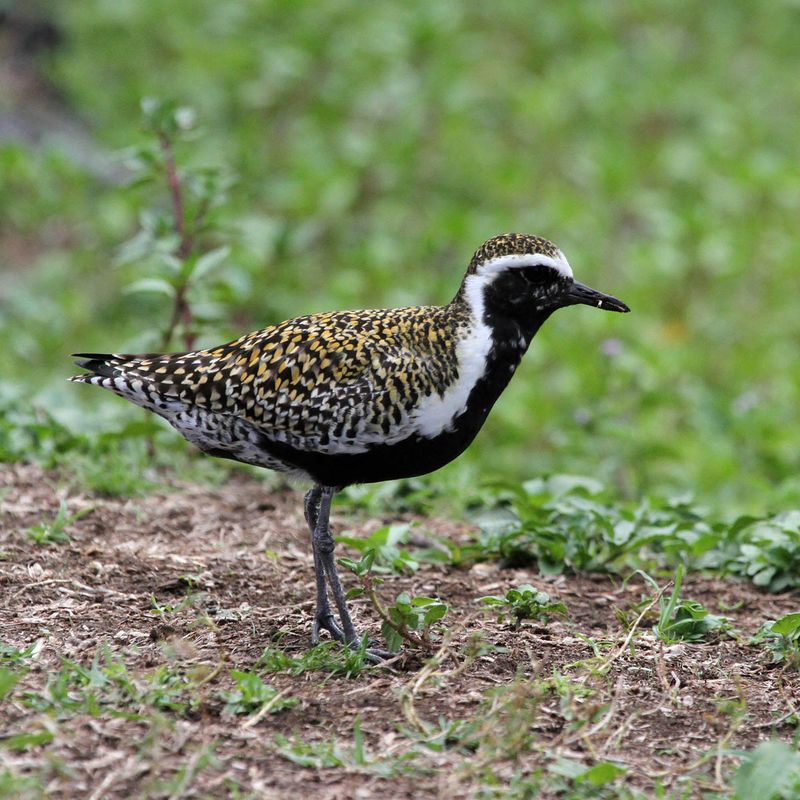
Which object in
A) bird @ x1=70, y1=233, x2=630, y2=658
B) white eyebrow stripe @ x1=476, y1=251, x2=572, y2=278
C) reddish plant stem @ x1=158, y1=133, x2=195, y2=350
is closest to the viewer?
bird @ x1=70, y1=233, x2=630, y2=658

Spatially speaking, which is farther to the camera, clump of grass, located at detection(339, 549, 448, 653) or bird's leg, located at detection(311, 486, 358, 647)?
bird's leg, located at detection(311, 486, 358, 647)

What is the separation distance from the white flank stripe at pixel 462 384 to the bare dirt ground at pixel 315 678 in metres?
0.84

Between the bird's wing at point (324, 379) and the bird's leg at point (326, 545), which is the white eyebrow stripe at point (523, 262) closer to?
the bird's wing at point (324, 379)

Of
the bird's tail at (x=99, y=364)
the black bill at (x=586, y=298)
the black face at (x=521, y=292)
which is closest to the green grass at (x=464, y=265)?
the bird's tail at (x=99, y=364)

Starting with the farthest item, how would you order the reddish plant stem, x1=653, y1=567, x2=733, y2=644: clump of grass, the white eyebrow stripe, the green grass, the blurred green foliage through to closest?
the blurred green foliage → the reddish plant stem → x1=653, y1=567, x2=733, y2=644: clump of grass → the white eyebrow stripe → the green grass

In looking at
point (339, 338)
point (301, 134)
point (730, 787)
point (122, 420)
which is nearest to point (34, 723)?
point (339, 338)

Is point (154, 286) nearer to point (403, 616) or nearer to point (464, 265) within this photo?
point (403, 616)

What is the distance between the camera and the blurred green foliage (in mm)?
8680

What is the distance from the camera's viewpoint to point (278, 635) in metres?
5.13

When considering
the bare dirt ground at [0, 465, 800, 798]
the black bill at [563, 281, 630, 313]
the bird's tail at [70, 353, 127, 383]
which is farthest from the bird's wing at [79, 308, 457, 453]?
the bare dirt ground at [0, 465, 800, 798]

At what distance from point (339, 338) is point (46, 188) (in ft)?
20.1

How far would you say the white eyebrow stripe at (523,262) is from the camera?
5055 millimetres

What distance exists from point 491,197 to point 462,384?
7.12 m

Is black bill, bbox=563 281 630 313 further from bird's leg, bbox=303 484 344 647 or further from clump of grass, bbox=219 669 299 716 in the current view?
clump of grass, bbox=219 669 299 716
